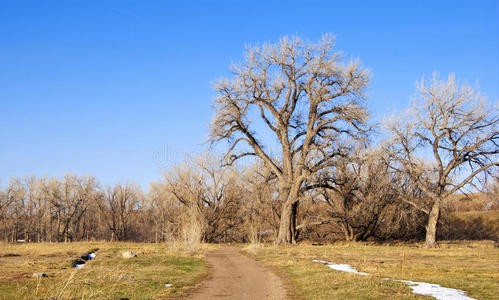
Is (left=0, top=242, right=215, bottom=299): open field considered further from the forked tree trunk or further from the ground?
the forked tree trunk

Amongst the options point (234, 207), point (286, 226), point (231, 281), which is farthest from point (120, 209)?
point (231, 281)

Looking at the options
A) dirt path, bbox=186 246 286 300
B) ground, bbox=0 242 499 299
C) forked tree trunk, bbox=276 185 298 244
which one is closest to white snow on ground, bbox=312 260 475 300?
ground, bbox=0 242 499 299

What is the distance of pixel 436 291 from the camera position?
394 inches

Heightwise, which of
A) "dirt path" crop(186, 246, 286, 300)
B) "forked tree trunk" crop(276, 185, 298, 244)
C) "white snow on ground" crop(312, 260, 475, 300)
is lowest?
"dirt path" crop(186, 246, 286, 300)

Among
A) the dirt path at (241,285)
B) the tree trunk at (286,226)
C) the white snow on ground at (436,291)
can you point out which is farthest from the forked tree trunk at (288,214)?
the white snow on ground at (436,291)

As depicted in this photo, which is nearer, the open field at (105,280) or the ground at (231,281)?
the open field at (105,280)

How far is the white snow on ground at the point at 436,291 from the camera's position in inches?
364

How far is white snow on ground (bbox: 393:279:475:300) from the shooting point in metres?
9.23

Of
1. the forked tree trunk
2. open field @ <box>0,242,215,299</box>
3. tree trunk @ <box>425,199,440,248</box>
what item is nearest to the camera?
open field @ <box>0,242,215,299</box>

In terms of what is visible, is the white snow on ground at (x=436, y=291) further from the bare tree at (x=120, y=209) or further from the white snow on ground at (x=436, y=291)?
the bare tree at (x=120, y=209)

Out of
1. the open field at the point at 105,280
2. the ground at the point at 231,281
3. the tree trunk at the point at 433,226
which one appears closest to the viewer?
the open field at the point at 105,280

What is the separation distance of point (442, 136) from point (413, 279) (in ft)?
68.4

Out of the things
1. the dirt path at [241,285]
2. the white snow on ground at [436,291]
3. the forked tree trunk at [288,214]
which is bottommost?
the dirt path at [241,285]

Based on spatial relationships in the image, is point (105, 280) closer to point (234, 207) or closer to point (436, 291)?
point (436, 291)
